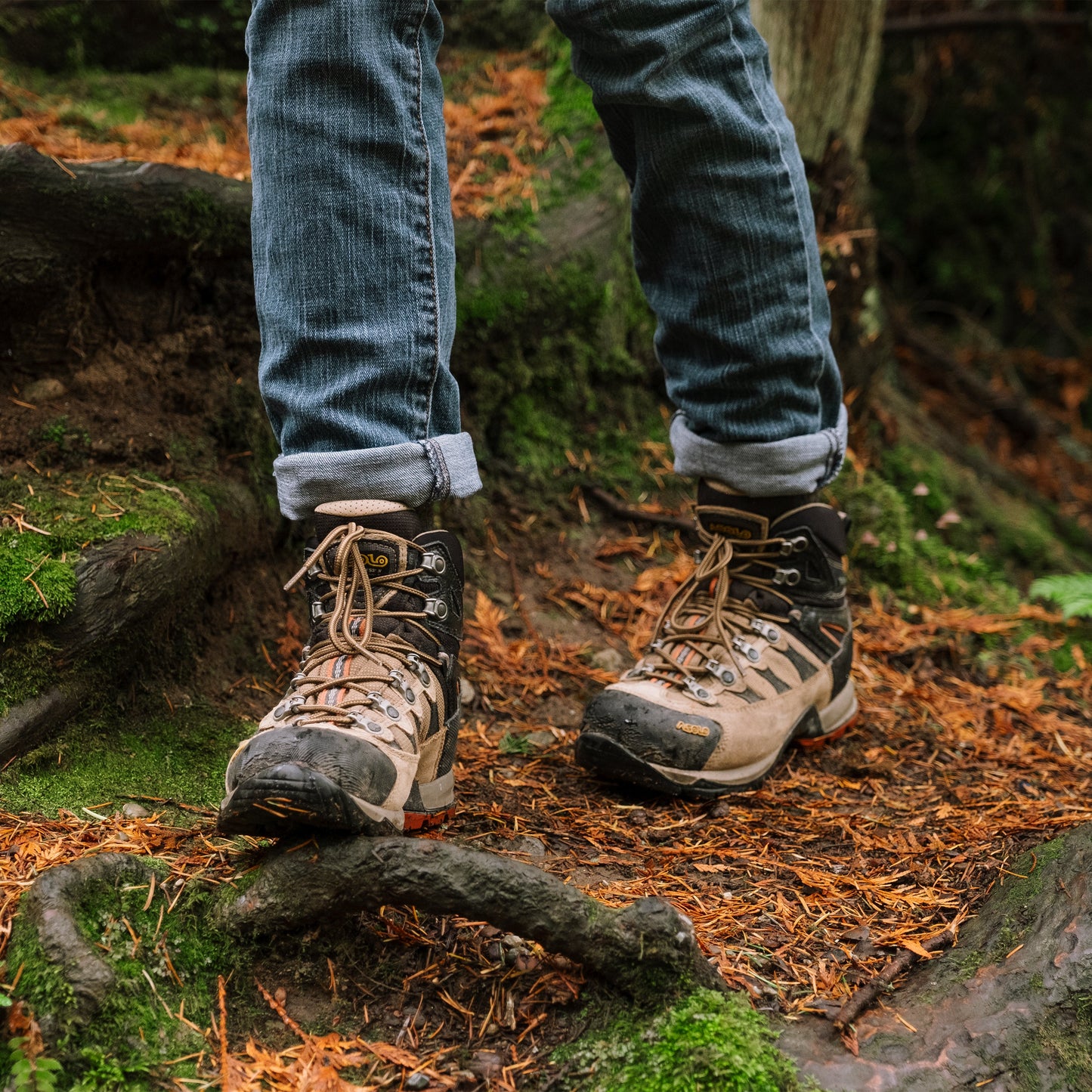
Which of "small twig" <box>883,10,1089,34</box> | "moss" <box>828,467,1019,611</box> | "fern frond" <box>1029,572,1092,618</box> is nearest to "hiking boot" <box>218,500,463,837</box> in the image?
"fern frond" <box>1029,572,1092,618</box>

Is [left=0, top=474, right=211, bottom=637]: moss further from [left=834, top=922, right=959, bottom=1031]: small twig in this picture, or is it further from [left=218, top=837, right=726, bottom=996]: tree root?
[left=834, top=922, right=959, bottom=1031]: small twig

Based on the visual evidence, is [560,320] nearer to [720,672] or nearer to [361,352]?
[720,672]

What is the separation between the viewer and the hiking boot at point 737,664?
81.5 inches

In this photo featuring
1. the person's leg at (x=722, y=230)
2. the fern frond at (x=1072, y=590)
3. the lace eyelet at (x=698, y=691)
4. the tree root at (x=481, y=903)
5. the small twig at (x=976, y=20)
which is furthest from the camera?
the small twig at (x=976, y=20)

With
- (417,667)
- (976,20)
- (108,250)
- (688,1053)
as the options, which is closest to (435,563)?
(417,667)

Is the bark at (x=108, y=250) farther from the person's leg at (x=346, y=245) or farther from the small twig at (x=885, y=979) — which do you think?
the small twig at (x=885, y=979)

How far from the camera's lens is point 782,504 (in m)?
2.29

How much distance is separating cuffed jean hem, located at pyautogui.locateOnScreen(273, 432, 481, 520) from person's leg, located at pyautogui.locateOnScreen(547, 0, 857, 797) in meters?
0.66

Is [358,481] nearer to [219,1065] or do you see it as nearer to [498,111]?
[219,1065]

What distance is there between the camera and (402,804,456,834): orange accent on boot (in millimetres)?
1700

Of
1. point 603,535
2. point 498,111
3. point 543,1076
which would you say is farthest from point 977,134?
point 543,1076

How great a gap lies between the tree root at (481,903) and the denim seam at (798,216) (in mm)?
1271

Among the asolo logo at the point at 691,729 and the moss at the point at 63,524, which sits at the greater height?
the moss at the point at 63,524

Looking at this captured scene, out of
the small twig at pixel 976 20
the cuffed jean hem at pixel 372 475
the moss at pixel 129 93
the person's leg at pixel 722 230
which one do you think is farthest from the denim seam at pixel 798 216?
the small twig at pixel 976 20
